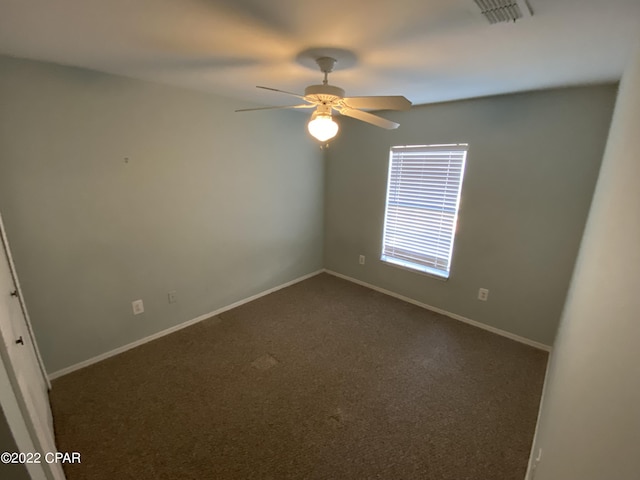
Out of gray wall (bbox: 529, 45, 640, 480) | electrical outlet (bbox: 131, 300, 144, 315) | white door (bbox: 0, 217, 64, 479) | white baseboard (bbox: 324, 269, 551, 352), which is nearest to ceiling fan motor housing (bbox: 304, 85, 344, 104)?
gray wall (bbox: 529, 45, 640, 480)

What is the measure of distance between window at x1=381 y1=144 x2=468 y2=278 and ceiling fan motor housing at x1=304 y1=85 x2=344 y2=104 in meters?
1.76

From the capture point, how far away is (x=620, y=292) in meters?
0.72

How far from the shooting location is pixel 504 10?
1.11 meters

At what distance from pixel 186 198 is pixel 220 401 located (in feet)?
5.86

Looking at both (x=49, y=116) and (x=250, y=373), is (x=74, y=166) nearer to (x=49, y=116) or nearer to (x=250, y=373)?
(x=49, y=116)

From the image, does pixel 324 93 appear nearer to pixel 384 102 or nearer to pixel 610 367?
pixel 384 102

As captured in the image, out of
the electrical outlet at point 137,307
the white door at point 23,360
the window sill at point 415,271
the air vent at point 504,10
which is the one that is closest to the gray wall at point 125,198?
the electrical outlet at point 137,307

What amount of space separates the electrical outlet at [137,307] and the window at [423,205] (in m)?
2.76

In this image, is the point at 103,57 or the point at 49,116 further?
the point at 49,116

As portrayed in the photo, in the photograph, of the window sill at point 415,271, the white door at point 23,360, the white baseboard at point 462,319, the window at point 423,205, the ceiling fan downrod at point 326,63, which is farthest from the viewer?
the window sill at point 415,271

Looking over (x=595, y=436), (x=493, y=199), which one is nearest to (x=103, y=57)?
(x=595, y=436)

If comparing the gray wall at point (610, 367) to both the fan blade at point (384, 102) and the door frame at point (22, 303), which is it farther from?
the door frame at point (22, 303)

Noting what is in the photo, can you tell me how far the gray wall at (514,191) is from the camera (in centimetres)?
224

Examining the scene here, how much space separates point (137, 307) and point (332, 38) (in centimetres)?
264
